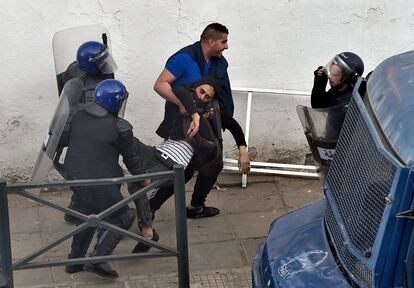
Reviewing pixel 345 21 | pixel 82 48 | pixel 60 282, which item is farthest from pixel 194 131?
pixel 345 21

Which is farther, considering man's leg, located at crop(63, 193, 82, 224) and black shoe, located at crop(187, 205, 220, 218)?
black shoe, located at crop(187, 205, 220, 218)

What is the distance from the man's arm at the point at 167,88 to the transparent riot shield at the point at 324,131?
122cm

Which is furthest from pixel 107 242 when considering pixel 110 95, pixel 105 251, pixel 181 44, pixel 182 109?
pixel 181 44

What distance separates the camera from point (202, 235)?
273 inches

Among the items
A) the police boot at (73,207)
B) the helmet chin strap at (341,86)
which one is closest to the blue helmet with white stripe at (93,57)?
the police boot at (73,207)

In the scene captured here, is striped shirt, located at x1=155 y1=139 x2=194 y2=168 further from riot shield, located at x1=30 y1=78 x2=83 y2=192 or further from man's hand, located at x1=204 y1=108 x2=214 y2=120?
riot shield, located at x1=30 y1=78 x2=83 y2=192

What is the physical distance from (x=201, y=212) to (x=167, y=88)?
1279 mm

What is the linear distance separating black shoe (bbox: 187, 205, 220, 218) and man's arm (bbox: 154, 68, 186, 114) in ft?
3.58

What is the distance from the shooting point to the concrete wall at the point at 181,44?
713 cm

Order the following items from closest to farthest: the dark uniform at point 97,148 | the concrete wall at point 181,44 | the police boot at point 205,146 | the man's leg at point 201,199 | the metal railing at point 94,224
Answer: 1. the metal railing at point 94,224
2. the dark uniform at point 97,148
3. the police boot at point 205,146
4. the man's leg at point 201,199
5. the concrete wall at point 181,44

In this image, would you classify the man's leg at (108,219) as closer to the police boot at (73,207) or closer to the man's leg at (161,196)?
the police boot at (73,207)

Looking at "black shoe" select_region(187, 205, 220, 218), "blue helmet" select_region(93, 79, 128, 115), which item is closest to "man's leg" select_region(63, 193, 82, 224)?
"blue helmet" select_region(93, 79, 128, 115)

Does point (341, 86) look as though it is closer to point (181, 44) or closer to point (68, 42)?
point (181, 44)

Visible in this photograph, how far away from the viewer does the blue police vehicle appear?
3.85 m
